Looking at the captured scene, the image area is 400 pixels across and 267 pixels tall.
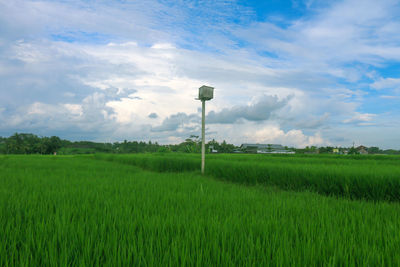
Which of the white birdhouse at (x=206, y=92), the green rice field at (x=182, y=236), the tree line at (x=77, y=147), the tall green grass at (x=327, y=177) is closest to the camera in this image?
the green rice field at (x=182, y=236)

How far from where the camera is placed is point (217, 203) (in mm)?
2785

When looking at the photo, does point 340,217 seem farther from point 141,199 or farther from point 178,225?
point 141,199

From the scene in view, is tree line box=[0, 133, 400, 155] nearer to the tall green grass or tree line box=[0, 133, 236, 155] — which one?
tree line box=[0, 133, 236, 155]

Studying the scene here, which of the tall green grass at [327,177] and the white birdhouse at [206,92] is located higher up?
the white birdhouse at [206,92]

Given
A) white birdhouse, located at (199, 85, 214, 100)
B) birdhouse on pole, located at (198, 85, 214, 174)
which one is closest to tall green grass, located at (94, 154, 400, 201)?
birdhouse on pole, located at (198, 85, 214, 174)

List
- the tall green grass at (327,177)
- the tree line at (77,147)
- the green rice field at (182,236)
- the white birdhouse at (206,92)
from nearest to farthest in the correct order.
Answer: the green rice field at (182,236), the tall green grass at (327,177), the white birdhouse at (206,92), the tree line at (77,147)

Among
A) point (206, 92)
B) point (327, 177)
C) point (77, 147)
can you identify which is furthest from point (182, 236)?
point (77, 147)

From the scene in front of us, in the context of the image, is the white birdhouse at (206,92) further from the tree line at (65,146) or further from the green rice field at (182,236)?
the tree line at (65,146)

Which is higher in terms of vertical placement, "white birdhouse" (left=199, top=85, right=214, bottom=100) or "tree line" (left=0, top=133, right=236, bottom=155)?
"white birdhouse" (left=199, top=85, right=214, bottom=100)

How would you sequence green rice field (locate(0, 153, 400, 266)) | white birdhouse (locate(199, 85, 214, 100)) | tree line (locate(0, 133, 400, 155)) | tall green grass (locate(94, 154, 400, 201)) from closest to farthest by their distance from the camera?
green rice field (locate(0, 153, 400, 266)) < tall green grass (locate(94, 154, 400, 201)) < white birdhouse (locate(199, 85, 214, 100)) < tree line (locate(0, 133, 400, 155))

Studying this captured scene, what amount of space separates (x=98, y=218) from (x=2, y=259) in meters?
0.72

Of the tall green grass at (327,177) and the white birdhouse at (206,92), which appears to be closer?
the tall green grass at (327,177)

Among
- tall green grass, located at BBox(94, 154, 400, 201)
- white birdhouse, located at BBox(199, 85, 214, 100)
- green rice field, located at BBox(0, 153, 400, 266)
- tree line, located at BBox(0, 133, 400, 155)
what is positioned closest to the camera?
green rice field, located at BBox(0, 153, 400, 266)

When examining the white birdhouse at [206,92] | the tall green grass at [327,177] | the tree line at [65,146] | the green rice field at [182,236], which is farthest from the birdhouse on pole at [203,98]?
the tree line at [65,146]
